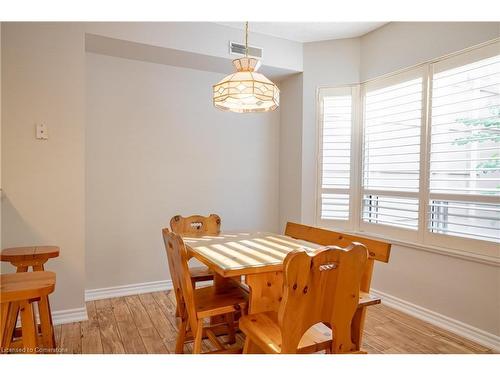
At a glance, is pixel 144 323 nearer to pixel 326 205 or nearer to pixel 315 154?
pixel 326 205

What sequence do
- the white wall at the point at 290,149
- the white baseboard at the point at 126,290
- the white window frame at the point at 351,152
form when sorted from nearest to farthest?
the white baseboard at the point at 126,290
the white window frame at the point at 351,152
the white wall at the point at 290,149

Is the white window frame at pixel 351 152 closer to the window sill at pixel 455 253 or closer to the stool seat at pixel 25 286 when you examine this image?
the window sill at pixel 455 253

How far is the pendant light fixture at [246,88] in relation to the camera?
5.98 ft

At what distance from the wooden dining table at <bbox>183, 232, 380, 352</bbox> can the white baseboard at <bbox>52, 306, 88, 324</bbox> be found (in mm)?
1196

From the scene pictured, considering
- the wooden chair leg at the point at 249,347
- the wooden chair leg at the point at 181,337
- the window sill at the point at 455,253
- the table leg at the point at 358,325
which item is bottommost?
the wooden chair leg at the point at 181,337

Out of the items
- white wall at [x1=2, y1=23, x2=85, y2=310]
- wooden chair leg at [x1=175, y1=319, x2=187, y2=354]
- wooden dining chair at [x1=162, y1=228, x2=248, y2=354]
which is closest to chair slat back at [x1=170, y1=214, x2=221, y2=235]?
wooden dining chair at [x1=162, y1=228, x2=248, y2=354]

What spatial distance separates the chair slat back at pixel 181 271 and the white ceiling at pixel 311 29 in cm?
233

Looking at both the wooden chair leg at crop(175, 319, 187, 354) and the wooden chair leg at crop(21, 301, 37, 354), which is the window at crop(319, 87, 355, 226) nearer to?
the wooden chair leg at crop(175, 319, 187, 354)

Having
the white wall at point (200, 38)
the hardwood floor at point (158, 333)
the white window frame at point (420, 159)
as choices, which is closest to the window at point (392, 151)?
the white window frame at point (420, 159)

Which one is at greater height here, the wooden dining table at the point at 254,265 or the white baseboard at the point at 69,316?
the wooden dining table at the point at 254,265

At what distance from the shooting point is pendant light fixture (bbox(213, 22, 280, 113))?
5.98 ft

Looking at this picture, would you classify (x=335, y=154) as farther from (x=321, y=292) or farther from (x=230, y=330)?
(x=321, y=292)

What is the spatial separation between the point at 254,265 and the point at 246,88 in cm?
97
